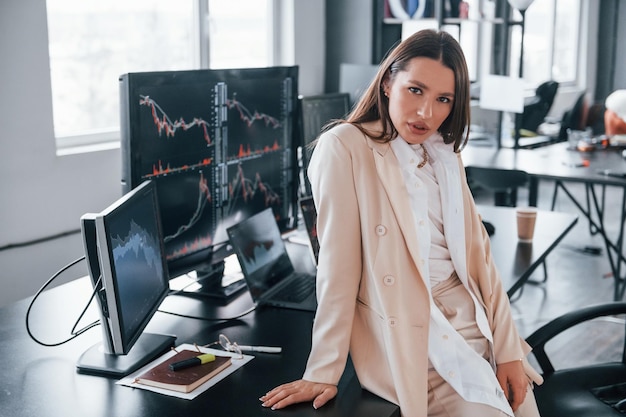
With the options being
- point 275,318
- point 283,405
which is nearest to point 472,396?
point 283,405

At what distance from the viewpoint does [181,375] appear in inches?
59.7

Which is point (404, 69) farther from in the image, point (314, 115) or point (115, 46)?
point (115, 46)

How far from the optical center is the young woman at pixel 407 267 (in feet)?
5.06

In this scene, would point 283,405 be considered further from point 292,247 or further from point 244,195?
point 292,247

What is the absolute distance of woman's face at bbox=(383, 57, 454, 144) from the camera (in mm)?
1663

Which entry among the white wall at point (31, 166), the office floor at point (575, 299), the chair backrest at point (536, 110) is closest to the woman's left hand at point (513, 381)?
the office floor at point (575, 299)

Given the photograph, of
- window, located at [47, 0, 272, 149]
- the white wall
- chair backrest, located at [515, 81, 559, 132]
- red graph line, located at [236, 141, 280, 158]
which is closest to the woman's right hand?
red graph line, located at [236, 141, 280, 158]

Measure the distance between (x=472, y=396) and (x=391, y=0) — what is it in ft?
13.7

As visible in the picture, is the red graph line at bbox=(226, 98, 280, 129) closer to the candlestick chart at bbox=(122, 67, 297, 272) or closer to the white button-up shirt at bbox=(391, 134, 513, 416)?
the candlestick chart at bbox=(122, 67, 297, 272)

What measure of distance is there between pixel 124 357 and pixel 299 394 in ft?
1.32

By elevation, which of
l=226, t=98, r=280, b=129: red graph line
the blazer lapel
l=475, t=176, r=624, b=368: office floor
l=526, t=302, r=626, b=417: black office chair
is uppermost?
l=226, t=98, r=280, b=129: red graph line

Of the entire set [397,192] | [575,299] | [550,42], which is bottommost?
[575,299]

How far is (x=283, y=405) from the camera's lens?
55.7 inches

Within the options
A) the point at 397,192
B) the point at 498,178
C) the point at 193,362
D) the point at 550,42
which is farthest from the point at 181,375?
the point at 550,42
